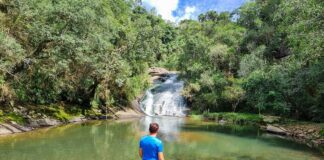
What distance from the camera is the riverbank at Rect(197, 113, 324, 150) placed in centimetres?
2440

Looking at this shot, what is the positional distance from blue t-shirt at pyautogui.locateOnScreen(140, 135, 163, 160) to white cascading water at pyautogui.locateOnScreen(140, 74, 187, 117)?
37.1 meters

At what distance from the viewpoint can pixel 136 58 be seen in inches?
1467

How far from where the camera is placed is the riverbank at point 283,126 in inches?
961

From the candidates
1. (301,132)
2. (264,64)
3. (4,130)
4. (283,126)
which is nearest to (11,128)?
(4,130)

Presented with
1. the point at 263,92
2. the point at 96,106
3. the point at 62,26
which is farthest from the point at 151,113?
the point at 62,26

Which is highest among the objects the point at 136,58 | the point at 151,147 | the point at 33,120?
the point at 136,58

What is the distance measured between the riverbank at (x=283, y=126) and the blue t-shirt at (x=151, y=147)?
53.9 feet

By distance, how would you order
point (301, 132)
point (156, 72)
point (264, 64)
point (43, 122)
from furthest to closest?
point (156, 72) → point (264, 64) → point (301, 132) → point (43, 122)

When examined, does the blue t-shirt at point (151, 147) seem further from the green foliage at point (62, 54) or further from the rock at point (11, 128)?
the rock at point (11, 128)

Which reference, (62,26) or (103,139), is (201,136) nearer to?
(103,139)

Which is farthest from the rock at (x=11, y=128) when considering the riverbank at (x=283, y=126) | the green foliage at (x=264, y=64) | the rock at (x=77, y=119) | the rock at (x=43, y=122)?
the riverbank at (x=283, y=126)

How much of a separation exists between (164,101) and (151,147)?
41.0 meters

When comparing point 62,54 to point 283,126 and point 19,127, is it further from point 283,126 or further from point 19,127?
point 283,126

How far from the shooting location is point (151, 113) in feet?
148
